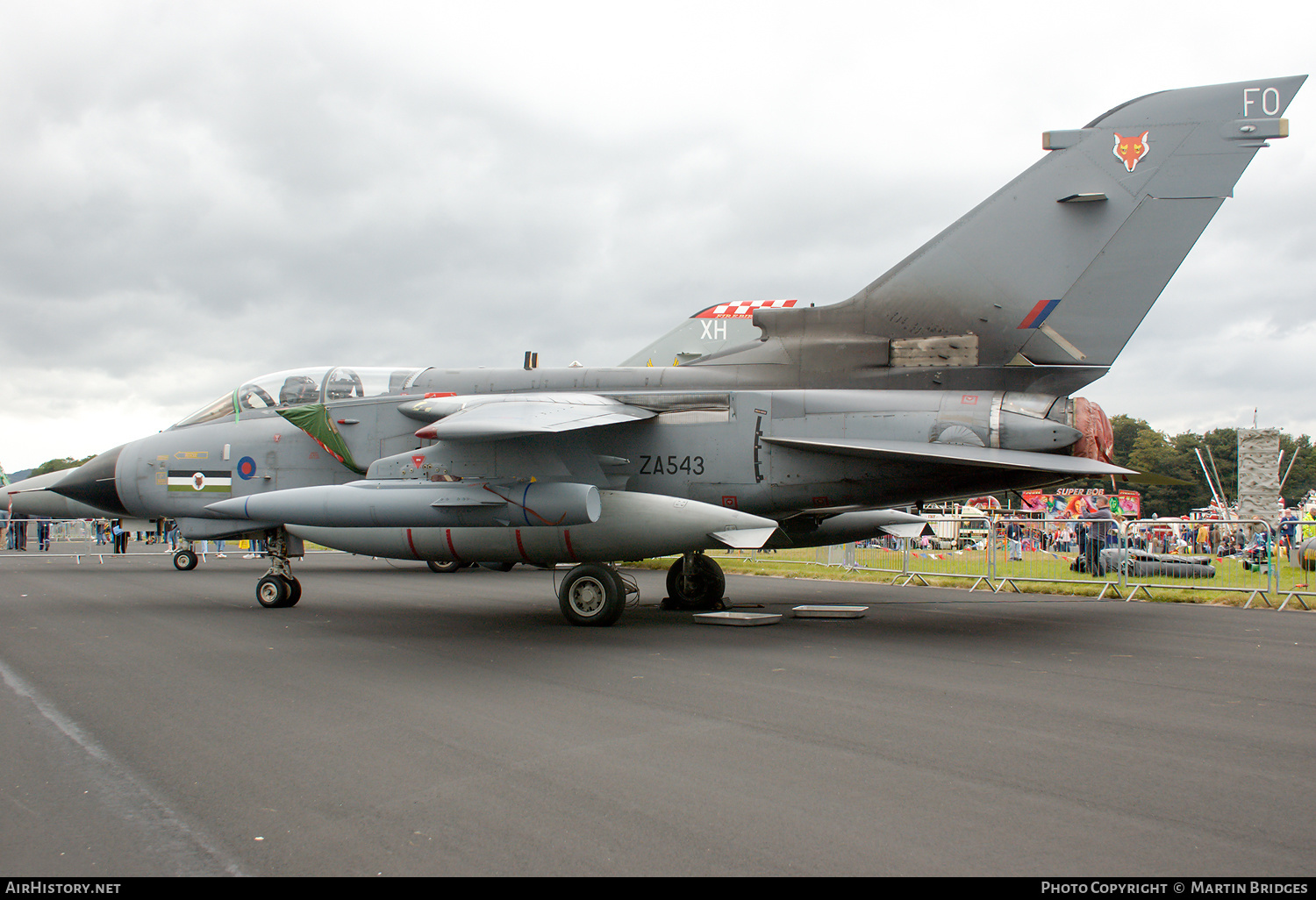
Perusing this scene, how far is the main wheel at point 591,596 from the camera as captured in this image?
949 cm

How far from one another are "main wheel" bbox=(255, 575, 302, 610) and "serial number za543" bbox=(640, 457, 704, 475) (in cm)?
530

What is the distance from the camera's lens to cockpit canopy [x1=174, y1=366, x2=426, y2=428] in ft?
36.9

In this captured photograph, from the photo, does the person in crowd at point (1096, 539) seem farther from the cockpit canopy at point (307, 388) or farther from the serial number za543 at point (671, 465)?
the cockpit canopy at point (307, 388)

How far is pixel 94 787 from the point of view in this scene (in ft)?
12.6

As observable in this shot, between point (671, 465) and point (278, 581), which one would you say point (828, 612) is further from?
point (278, 581)

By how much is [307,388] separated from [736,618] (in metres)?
6.86

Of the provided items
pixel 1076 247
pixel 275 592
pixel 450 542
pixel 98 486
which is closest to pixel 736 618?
pixel 450 542

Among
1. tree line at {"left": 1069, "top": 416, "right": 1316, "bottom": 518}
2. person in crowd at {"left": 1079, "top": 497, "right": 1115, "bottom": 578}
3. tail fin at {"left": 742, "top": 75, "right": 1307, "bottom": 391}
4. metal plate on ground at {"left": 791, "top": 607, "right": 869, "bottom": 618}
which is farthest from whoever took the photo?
tree line at {"left": 1069, "top": 416, "right": 1316, "bottom": 518}

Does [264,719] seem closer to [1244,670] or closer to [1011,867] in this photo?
[1011,867]

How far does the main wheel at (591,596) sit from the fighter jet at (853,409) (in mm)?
23

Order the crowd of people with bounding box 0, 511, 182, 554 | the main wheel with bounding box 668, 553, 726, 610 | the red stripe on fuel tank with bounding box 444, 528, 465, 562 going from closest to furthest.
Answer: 1. the red stripe on fuel tank with bounding box 444, 528, 465, 562
2. the main wheel with bounding box 668, 553, 726, 610
3. the crowd of people with bounding box 0, 511, 182, 554

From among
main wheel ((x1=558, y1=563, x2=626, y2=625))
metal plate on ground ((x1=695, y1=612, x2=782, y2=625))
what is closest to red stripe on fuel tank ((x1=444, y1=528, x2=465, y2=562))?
main wheel ((x1=558, y1=563, x2=626, y2=625))

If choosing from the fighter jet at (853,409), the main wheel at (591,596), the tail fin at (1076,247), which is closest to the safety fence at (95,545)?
the fighter jet at (853,409)

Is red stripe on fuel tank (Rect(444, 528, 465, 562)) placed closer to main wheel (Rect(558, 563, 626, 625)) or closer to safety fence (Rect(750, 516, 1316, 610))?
main wheel (Rect(558, 563, 626, 625))
